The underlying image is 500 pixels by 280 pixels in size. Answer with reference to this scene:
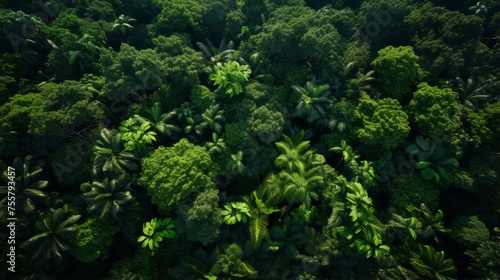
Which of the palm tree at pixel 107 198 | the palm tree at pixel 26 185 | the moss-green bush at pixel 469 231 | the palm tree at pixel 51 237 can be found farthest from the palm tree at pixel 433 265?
the palm tree at pixel 26 185

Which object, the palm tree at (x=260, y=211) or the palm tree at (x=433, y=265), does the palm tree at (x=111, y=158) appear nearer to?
the palm tree at (x=260, y=211)

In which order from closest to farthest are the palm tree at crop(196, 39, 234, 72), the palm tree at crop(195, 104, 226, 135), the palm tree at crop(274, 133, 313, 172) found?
the palm tree at crop(274, 133, 313, 172)
the palm tree at crop(195, 104, 226, 135)
the palm tree at crop(196, 39, 234, 72)

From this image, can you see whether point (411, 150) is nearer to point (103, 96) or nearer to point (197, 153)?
point (197, 153)

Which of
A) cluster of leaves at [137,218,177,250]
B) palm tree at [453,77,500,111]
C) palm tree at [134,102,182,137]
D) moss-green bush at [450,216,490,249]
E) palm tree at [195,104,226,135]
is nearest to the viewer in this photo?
cluster of leaves at [137,218,177,250]

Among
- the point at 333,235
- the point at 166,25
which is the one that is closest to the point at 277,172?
the point at 333,235

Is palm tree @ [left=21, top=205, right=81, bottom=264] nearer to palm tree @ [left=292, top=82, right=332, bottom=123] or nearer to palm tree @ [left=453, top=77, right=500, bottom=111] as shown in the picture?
palm tree @ [left=292, top=82, right=332, bottom=123]

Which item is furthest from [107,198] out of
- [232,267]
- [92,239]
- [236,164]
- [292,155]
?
[292,155]

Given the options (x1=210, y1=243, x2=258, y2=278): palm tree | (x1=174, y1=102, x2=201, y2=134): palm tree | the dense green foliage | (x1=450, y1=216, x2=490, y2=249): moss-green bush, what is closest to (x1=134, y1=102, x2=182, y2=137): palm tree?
the dense green foliage

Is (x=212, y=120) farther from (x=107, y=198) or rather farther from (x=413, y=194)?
(x=413, y=194)
